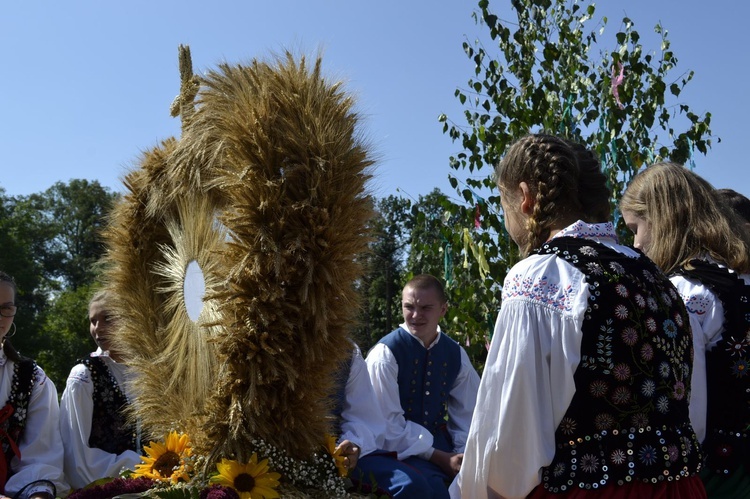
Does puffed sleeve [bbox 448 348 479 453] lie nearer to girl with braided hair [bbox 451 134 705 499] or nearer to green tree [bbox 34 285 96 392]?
girl with braided hair [bbox 451 134 705 499]

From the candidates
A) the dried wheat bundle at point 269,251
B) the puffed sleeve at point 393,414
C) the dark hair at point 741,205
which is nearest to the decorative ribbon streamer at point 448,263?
the puffed sleeve at point 393,414

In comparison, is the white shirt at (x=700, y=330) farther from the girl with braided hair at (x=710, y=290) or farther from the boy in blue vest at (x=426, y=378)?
the boy in blue vest at (x=426, y=378)

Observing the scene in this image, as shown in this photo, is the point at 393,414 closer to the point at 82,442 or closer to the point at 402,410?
the point at 402,410

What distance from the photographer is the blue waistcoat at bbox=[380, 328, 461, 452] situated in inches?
179

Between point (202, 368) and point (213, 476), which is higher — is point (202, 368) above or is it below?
above

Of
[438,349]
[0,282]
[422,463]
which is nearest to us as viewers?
[0,282]

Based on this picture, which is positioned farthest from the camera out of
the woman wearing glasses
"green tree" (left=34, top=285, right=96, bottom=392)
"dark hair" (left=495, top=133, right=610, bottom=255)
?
"green tree" (left=34, top=285, right=96, bottom=392)

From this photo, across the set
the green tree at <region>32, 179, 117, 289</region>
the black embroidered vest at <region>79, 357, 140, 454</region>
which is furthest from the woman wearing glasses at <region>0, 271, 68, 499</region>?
the green tree at <region>32, 179, 117, 289</region>

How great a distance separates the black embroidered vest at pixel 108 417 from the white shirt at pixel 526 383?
2.18 m

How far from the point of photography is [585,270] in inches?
75.8

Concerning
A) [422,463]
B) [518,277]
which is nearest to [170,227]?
[518,277]

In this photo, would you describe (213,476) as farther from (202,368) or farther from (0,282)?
(0,282)

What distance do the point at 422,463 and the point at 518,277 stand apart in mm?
2470

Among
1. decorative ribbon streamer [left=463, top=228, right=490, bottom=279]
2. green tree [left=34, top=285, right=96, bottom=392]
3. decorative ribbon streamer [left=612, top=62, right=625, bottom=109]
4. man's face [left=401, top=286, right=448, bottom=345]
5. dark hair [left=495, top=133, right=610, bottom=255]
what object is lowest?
dark hair [left=495, top=133, right=610, bottom=255]
